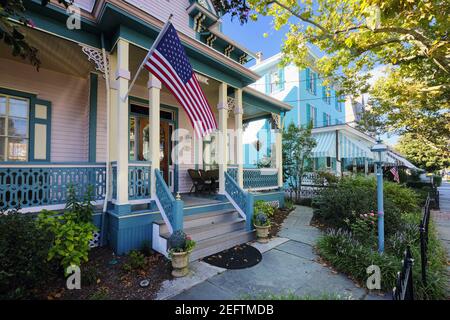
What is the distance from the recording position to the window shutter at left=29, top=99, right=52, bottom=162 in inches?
211

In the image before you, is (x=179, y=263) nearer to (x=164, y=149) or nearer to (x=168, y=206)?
(x=168, y=206)

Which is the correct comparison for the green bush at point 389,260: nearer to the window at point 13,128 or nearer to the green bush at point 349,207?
the green bush at point 349,207

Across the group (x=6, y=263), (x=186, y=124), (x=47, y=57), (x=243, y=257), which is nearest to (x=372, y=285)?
(x=243, y=257)

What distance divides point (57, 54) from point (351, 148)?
13.0 metres

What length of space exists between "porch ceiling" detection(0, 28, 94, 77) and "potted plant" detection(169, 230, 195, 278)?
15.1 feet

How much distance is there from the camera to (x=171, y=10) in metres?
7.46

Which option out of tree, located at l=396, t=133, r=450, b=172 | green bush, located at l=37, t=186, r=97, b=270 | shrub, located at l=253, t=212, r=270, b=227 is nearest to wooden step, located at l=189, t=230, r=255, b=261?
shrub, located at l=253, t=212, r=270, b=227

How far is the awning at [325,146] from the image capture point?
11975mm

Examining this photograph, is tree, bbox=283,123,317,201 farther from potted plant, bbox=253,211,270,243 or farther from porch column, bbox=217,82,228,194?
potted plant, bbox=253,211,270,243

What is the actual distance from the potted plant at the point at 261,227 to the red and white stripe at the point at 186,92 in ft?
8.60

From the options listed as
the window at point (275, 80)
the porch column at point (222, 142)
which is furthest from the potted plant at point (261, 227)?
the window at point (275, 80)
